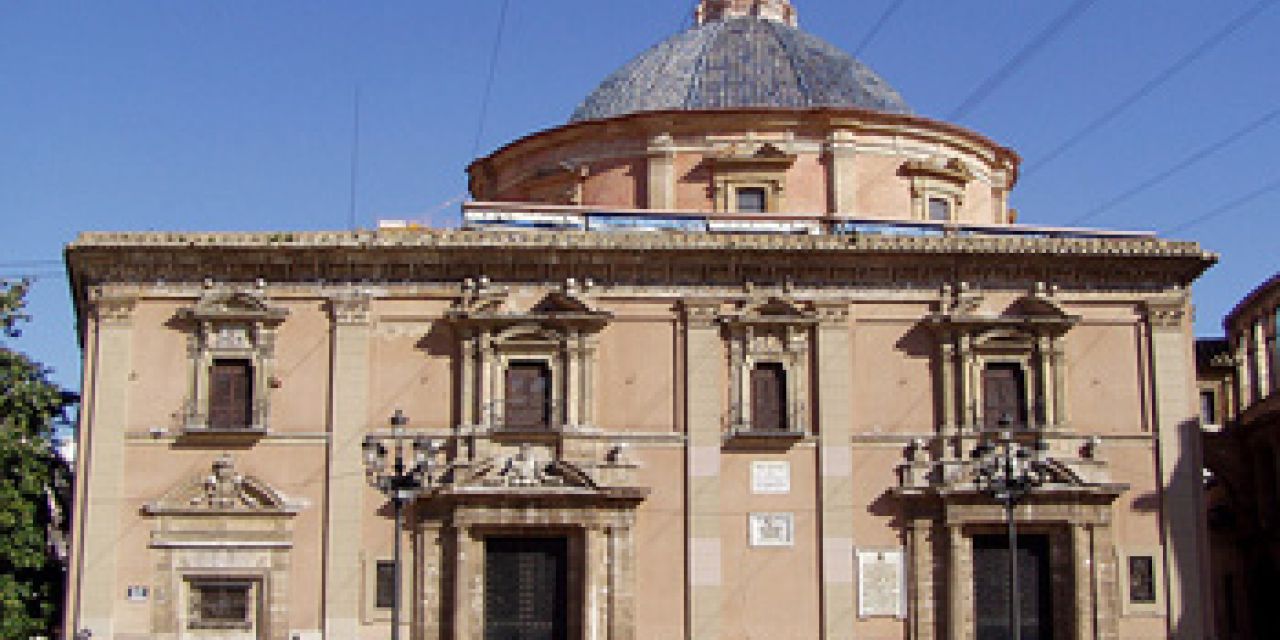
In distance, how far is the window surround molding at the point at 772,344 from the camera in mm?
27891

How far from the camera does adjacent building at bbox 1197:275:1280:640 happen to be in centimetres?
3503

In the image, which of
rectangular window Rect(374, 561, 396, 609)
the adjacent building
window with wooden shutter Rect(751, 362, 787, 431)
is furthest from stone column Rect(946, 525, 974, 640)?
the adjacent building

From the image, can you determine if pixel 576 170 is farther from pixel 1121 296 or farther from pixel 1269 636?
pixel 1269 636

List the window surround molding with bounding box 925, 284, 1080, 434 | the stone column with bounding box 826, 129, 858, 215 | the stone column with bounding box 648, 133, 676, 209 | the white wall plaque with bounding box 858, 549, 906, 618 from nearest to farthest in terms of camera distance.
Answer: the white wall plaque with bounding box 858, 549, 906, 618, the window surround molding with bounding box 925, 284, 1080, 434, the stone column with bounding box 826, 129, 858, 215, the stone column with bounding box 648, 133, 676, 209

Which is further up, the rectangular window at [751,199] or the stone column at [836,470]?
the rectangular window at [751,199]

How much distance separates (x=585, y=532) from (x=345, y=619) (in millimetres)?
4056

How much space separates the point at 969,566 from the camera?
27469 millimetres

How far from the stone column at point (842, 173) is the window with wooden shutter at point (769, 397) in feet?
13.9

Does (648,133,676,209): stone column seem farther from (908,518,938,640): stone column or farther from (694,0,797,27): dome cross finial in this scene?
(908,518,938,640): stone column

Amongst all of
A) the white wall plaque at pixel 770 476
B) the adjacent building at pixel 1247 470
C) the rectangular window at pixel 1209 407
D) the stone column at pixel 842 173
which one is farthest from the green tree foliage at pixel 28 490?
the rectangular window at pixel 1209 407

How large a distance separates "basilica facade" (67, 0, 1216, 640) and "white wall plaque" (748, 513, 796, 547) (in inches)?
2.0

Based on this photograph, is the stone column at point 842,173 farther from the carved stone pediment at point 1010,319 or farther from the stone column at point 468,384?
the stone column at point 468,384

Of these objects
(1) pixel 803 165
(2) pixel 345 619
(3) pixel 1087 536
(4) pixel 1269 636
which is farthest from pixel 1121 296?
(2) pixel 345 619

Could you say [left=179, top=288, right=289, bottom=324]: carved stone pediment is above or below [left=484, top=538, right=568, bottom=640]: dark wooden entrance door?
above
